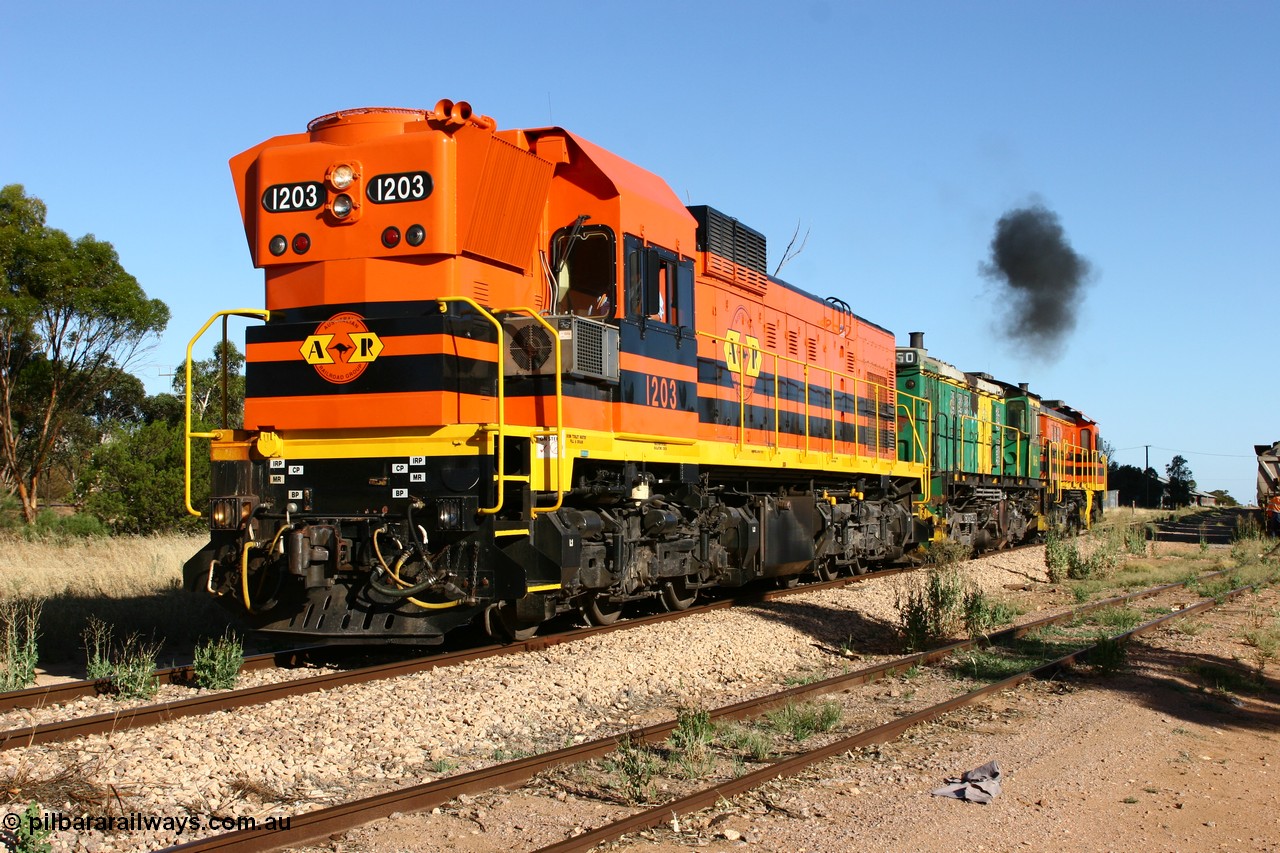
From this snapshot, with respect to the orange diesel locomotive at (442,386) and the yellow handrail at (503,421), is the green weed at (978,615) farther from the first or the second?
the yellow handrail at (503,421)

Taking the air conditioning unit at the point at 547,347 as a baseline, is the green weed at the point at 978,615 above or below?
below

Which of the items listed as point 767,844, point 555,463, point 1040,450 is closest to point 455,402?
point 555,463

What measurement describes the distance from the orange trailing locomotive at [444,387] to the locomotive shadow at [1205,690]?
420cm

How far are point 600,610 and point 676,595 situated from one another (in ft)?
4.61

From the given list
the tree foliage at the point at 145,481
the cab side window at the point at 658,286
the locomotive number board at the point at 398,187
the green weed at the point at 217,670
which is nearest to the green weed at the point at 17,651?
the green weed at the point at 217,670

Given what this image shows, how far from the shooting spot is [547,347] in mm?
8758

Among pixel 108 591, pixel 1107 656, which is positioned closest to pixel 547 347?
pixel 1107 656

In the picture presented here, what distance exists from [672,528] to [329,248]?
4006mm

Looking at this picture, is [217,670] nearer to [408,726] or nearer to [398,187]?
[408,726]

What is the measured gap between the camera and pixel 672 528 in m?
10.4

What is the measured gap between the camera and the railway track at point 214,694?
6355 millimetres

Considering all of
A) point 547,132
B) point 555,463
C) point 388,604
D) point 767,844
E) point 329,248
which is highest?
point 547,132

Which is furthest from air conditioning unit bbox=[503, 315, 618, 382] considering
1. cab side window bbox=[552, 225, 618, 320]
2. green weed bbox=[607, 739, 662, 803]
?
green weed bbox=[607, 739, 662, 803]

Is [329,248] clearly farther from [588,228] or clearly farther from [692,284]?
[692,284]
